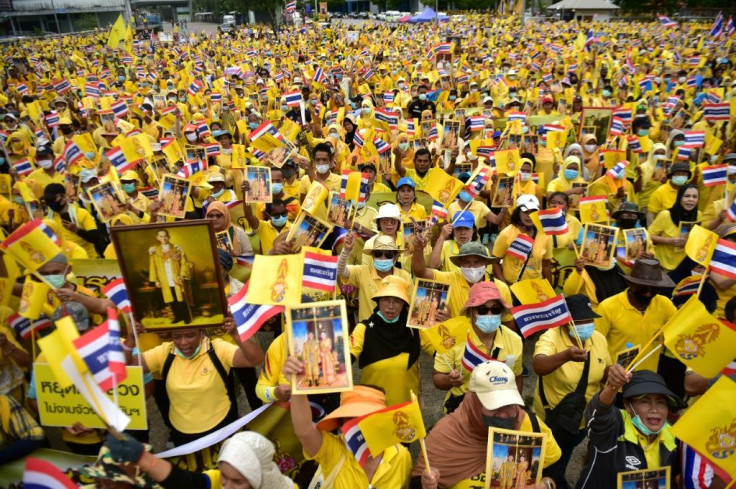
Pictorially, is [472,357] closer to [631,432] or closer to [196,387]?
[631,432]

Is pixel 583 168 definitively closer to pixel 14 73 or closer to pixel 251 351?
pixel 251 351

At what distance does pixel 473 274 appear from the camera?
4.62 meters

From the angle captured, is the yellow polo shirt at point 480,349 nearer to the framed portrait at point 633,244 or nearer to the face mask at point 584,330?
the face mask at point 584,330

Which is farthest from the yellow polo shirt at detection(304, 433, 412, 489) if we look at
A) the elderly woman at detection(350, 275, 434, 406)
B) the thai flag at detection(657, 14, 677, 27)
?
the thai flag at detection(657, 14, 677, 27)

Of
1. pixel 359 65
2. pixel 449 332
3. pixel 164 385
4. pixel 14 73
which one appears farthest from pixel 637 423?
pixel 14 73

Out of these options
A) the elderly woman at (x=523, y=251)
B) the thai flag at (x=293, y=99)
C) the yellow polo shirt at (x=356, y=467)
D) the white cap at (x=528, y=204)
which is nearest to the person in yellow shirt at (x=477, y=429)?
the yellow polo shirt at (x=356, y=467)

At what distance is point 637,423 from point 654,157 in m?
6.95

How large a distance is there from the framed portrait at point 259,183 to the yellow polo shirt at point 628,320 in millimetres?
4142

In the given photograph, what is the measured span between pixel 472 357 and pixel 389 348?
65 cm

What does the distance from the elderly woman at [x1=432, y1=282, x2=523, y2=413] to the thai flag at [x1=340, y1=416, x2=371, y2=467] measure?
111 cm

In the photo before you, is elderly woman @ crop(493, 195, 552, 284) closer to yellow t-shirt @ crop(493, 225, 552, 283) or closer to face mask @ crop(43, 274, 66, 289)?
yellow t-shirt @ crop(493, 225, 552, 283)

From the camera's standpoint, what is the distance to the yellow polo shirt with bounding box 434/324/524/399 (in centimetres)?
381

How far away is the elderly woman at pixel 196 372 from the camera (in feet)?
11.3

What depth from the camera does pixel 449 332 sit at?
373 centimetres
